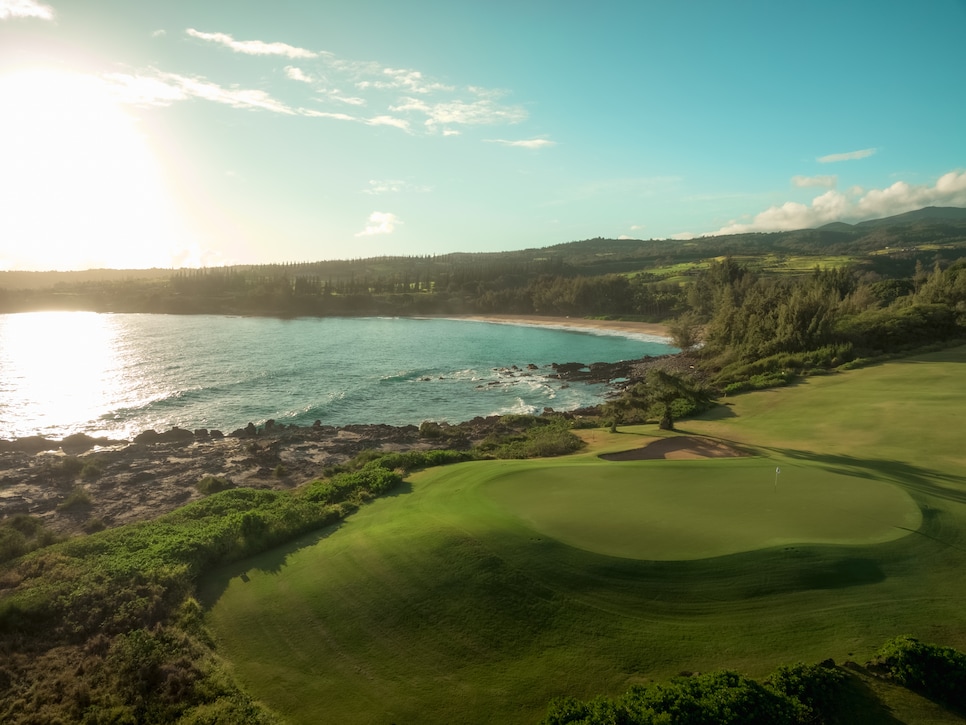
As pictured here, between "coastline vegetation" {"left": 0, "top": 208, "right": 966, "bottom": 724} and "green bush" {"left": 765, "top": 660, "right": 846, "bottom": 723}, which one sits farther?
"coastline vegetation" {"left": 0, "top": 208, "right": 966, "bottom": 724}

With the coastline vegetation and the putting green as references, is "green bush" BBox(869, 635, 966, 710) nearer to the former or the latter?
the coastline vegetation

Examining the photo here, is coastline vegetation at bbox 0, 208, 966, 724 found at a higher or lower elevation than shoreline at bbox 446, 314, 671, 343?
higher

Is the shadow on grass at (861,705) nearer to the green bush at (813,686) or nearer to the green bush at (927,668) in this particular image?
the green bush at (813,686)

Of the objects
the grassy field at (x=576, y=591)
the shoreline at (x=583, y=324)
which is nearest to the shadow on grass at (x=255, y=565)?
the grassy field at (x=576, y=591)

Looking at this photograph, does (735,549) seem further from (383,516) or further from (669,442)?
(669,442)

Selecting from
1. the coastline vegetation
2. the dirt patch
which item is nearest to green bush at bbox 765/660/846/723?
the coastline vegetation

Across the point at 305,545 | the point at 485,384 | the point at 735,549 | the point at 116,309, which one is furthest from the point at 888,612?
the point at 116,309
